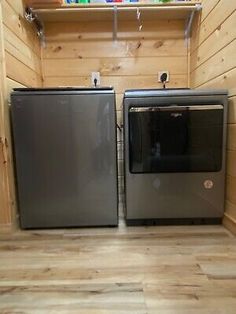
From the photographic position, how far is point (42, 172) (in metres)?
1.44

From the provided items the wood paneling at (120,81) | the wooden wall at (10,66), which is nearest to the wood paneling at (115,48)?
the wood paneling at (120,81)

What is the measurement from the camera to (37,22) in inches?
76.4

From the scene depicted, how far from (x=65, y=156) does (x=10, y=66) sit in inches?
25.0

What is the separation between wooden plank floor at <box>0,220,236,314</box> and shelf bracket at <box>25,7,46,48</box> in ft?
4.87

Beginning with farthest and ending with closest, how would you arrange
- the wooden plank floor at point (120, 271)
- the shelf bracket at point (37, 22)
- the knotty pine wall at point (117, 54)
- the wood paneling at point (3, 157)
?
the knotty pine wall at point (117, 54)
the shelf bracket at point (37, 22)
the wood paneling at point (3, 157)
the wooden plank floor at point (120, 271)

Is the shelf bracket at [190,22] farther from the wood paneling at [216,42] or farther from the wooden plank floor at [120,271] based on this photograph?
the wooden plank floor at [120,271]

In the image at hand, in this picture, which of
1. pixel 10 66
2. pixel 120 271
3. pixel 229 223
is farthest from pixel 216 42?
pixel 120 271

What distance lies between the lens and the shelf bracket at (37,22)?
175cm

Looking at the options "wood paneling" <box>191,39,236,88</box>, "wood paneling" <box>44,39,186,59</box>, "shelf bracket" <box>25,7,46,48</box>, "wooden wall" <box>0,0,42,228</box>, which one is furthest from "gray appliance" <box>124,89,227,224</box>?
"shelf bracket" <box>25,7,46,48</box>

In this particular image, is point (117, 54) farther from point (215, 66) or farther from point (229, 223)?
point (229, 223)

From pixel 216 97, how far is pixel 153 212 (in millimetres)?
759

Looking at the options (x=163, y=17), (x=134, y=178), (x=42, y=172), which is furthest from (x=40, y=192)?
(x=163, y=17)

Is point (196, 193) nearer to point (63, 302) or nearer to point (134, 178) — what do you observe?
point (134, 178)

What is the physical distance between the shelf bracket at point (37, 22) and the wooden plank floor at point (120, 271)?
1483mm
